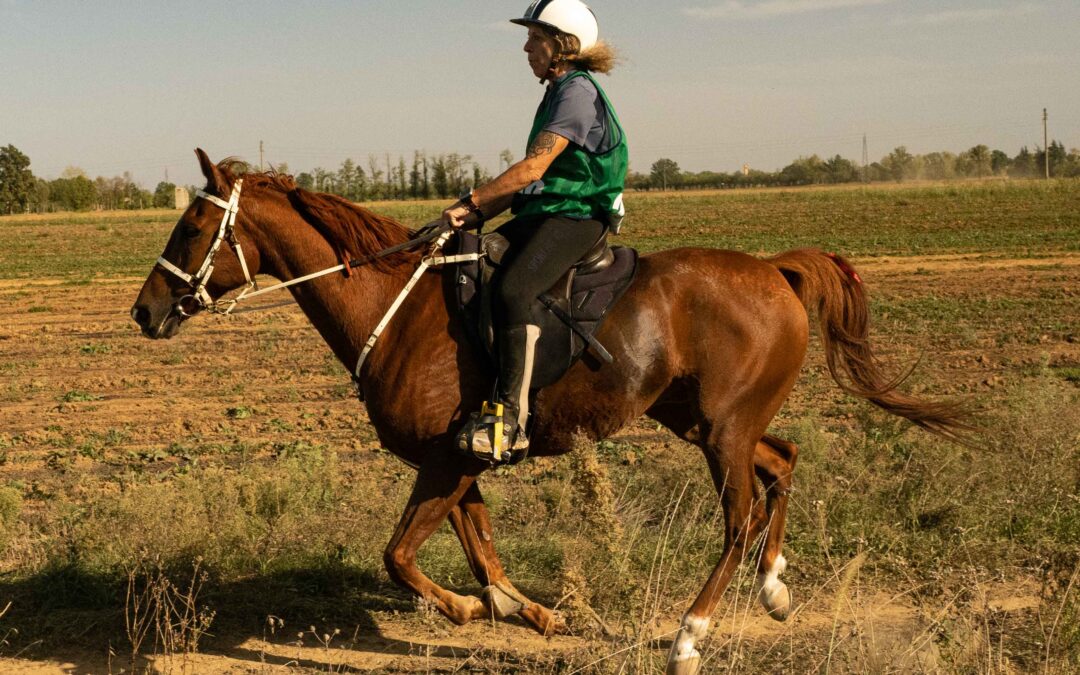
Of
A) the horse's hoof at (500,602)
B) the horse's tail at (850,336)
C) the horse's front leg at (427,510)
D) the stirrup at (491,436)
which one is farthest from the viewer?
the horse's tail at (850,336)

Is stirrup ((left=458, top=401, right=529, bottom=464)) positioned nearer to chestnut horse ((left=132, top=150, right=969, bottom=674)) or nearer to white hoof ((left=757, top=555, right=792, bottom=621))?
chestnut horse ((left=132, top=150, right=969, bottom=674))

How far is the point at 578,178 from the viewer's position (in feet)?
18.1

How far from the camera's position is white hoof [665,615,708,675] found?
16.8ft

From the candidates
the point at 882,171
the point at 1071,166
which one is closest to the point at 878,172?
the point at 882,171

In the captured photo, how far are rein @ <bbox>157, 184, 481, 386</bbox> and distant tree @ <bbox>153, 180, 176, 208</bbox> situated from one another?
95.1 meters

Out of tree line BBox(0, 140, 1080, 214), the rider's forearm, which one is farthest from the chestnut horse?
tree line BBox(0, 140, 1080, 214)

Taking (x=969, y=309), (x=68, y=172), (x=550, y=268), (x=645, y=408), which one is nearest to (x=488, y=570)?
(x=645, y=408)

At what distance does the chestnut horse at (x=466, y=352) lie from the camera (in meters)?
5.43

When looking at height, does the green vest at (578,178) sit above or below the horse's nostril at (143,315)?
above

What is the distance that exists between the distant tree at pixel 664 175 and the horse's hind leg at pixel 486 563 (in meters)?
112

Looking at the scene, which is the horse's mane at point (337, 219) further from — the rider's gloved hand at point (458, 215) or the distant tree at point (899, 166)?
the distant tree at point (899, 166)

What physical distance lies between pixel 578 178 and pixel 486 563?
6.94 feet

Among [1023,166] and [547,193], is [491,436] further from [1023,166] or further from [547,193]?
[1023,166]

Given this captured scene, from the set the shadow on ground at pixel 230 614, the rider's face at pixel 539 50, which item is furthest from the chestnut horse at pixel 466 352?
the rider's face at pixel 539 50
